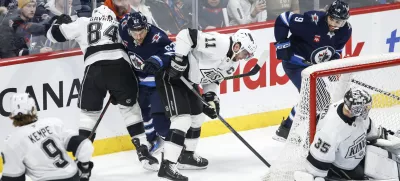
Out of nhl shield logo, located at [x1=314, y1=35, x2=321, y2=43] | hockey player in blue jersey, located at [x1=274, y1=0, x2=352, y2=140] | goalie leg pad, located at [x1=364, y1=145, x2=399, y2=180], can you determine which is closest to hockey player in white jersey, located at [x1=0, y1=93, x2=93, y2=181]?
goalie leg pad, located at [x1=364, y1=145, x2=399, y2=180]

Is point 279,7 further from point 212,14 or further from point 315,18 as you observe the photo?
point 315,18

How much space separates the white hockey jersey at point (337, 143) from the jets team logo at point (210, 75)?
1247 mm

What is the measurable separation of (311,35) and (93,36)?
152 centimetres

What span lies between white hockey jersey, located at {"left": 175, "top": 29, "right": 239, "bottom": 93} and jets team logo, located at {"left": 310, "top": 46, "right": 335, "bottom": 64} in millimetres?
734

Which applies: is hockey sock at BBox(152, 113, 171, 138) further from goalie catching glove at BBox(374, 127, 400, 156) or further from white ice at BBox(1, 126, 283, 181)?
goalie catching glove at BBox(374, 127, 400, 156)

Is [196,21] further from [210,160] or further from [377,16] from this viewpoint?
[377,16]

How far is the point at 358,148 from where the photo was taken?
5.94 metres

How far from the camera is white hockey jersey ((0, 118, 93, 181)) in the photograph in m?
5.47

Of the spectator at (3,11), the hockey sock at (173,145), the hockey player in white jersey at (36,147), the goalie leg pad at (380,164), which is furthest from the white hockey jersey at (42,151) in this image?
the spectator at (3,11)

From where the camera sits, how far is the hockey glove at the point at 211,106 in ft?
23.3

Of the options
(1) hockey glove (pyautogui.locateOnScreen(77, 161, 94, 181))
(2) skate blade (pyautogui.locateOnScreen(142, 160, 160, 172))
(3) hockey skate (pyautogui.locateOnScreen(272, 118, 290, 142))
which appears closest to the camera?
(1) hockey glove (pyautogui.locateOnScreen(77, 161, 94, 181))

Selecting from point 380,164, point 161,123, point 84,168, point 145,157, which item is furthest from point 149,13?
point 380,164

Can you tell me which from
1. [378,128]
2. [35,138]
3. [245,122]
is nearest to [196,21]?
[245,122]

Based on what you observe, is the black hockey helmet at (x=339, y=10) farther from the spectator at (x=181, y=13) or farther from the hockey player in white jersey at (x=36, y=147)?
the hockey player in white jersey at (x=36, y=147)
